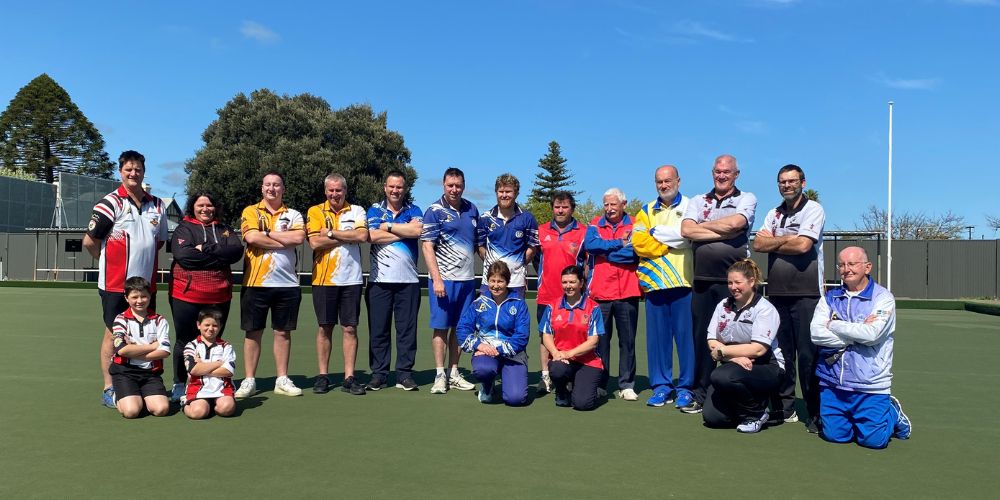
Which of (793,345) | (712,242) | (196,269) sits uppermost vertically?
(712,242)

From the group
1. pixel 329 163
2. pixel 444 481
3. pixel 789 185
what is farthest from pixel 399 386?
pixel 329 163

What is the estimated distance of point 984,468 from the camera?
3973mm

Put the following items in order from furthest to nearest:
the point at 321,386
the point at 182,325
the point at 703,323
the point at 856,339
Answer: the point at 321,386, the point at 182,325, the point at 703,323, the point at 856,339

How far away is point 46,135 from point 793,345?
2353 inches

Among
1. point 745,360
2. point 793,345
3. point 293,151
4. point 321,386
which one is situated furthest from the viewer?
point 293,151

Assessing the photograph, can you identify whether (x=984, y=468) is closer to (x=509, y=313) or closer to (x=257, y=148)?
(x=509, y=313)

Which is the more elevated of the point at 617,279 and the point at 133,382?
the point at 617,279

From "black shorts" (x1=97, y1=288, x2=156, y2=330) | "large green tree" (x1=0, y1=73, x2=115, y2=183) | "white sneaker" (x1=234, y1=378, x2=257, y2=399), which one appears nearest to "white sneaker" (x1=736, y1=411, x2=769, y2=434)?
"white sneaker" (x1=234, y1=378, x2=257, y2=399)

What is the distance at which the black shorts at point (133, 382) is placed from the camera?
5.04 m

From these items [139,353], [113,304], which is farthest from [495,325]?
[113,304]

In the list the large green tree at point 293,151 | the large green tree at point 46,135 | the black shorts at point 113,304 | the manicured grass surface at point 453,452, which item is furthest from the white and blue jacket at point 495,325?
the large green tree at point 46,135

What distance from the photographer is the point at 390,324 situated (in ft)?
20.4

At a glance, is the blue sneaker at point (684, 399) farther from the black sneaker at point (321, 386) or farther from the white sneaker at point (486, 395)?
the black sneaker at point (321, 386)

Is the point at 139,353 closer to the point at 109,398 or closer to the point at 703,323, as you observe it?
the point at 109,398
